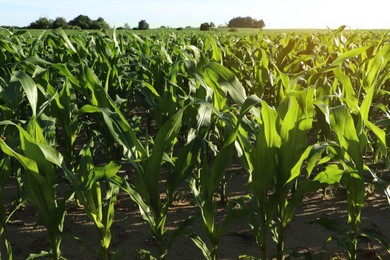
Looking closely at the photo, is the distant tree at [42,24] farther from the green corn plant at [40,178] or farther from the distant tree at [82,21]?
the green corn plant at [40,178]

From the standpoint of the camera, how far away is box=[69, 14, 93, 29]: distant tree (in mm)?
53156

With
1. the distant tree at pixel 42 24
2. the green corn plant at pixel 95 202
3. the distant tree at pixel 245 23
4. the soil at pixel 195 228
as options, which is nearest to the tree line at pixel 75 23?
the distant tree at pixel 42 24

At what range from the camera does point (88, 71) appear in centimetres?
241

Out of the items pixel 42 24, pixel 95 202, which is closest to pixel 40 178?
pixel 95 202

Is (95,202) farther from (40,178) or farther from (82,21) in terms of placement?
(82,21)

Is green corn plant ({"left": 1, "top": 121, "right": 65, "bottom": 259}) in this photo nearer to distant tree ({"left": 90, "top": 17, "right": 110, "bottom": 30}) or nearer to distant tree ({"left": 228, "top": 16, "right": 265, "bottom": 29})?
distant tree ({"left": 90, "top": 17, "right": 110, "bottom": 30})

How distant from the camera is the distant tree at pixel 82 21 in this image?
5316 cm

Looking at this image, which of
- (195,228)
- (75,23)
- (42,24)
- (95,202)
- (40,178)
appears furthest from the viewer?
(75,23)

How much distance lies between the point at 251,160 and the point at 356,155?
42cm

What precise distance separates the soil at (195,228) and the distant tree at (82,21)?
5279 cm

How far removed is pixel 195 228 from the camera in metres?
2.74

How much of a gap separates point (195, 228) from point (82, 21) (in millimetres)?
55703

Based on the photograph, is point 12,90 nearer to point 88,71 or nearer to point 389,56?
point 88,71

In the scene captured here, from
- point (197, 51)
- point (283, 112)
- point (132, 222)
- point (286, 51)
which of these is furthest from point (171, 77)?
point (286, 51)
